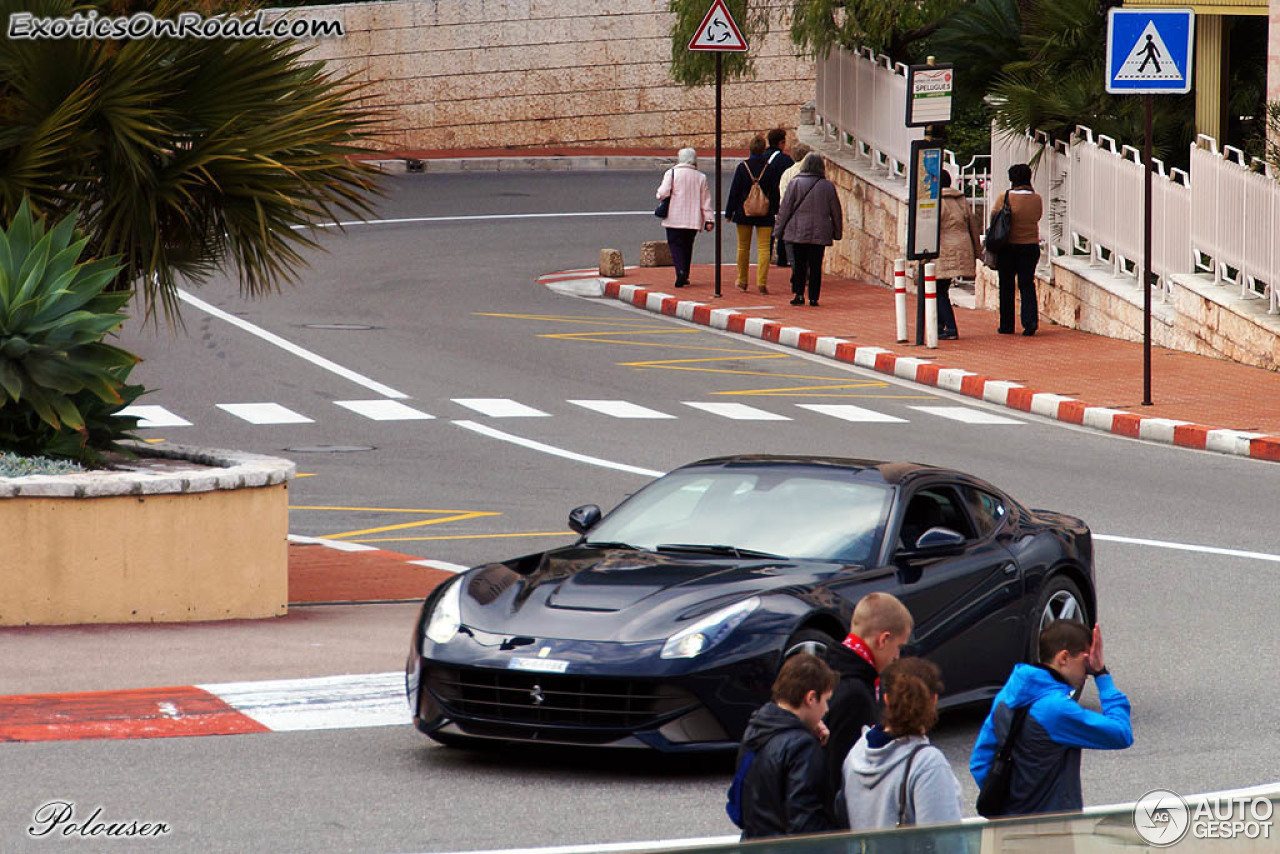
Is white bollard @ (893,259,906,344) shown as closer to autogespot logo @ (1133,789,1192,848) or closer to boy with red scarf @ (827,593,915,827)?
boy with red scarf @ (827,593,915,827)

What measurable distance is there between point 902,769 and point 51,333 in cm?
698

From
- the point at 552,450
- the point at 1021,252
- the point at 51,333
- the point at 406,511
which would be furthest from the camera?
the point at 1021,252

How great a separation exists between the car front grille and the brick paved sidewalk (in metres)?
11.5

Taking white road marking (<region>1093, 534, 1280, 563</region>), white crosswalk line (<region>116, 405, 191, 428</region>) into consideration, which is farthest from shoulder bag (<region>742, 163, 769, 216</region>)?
white road marking (<region>1093, 534, 1280, 563</region>)

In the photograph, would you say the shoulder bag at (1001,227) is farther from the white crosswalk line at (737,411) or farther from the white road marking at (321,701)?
the white road marking at (321,701)

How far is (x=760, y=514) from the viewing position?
9.52 meters

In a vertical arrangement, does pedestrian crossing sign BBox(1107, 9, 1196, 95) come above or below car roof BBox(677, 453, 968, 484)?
above

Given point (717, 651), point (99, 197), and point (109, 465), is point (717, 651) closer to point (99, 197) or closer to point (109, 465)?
point (109, 465)

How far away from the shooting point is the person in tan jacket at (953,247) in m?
24.7

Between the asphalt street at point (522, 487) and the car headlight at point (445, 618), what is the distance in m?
0.54

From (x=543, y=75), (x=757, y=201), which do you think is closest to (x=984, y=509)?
(x=757, y=201)

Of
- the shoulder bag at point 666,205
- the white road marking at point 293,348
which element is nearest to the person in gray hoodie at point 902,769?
→ the white road marking at point 293,348

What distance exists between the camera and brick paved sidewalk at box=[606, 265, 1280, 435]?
1988 centimetres

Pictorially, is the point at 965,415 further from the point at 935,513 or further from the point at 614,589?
the point at 614,589
